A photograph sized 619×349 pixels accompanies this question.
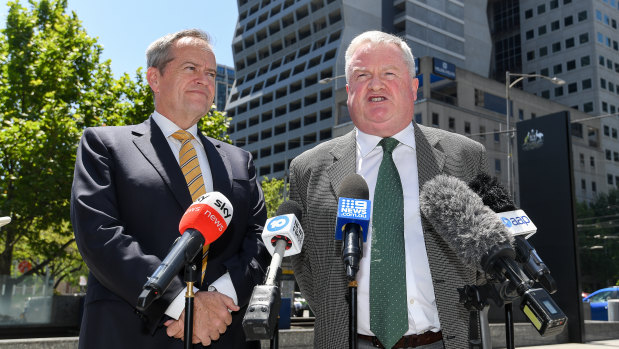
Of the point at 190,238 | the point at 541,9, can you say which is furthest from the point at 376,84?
the point at 541,9

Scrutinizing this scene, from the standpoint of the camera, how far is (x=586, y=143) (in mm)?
78250

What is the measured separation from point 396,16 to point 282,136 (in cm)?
2631

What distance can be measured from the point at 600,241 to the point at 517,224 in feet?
219

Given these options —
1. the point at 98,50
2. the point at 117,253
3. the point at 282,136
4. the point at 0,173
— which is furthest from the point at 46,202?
the point at 282,136

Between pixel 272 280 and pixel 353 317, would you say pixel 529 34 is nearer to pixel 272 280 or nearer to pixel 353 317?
pixel 353 317

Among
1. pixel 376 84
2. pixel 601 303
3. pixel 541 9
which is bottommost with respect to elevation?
pixel 601 303

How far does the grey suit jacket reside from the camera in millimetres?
2951

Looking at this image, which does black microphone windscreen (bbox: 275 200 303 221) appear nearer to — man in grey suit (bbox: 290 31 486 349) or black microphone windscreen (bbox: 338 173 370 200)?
black microphone windscreen (bbox: 338 173 370 200)

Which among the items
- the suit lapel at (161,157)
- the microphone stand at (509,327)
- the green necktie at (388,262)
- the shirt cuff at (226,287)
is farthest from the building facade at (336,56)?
the microphone stand at (509,327)

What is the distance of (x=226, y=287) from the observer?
10.0 feet

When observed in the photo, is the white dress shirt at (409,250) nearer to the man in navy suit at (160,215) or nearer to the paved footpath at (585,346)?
the man in navy suit at (160,215)

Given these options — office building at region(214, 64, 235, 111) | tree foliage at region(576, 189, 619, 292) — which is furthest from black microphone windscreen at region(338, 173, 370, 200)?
office building at region(214, 64, 235, 111)

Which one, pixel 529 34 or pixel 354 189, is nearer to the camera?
pixel 354 189

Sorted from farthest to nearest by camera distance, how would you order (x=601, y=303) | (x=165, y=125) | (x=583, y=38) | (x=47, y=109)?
(x=583, y=38), (x=601, y=303), (x=47, y=109), (x=165, y=125)
